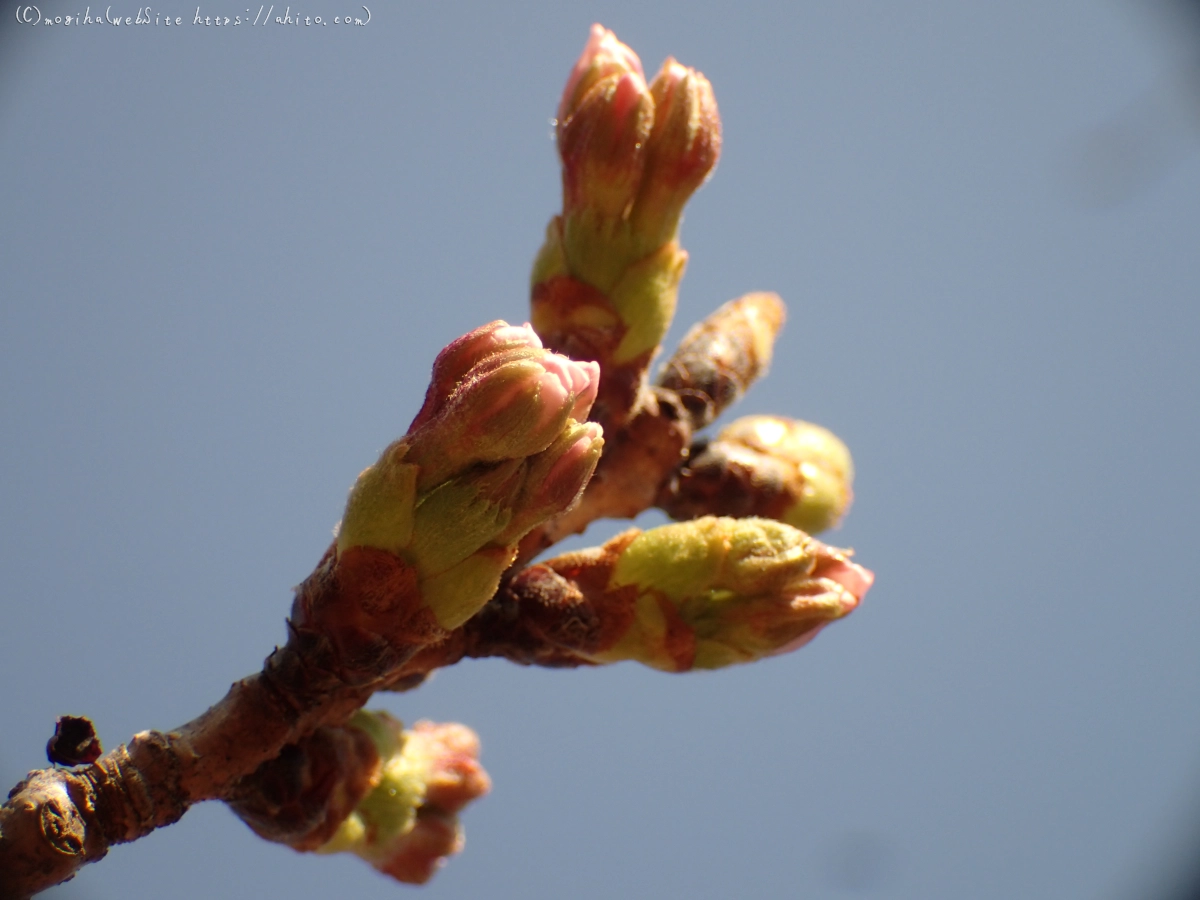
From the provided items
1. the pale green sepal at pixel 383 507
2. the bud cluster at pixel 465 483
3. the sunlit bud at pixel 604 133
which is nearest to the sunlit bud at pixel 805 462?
the sunlit bud at pixel 604 133

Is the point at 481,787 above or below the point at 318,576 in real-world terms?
below

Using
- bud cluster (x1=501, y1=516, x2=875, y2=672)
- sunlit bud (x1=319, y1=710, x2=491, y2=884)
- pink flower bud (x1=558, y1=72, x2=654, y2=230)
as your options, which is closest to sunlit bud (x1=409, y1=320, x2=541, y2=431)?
bud cluster (x1=501, y1=516, x2=875, y2=672)

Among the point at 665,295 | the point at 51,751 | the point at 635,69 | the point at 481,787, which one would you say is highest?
the point at 635,69

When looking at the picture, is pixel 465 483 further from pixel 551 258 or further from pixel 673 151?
pixel 673 151

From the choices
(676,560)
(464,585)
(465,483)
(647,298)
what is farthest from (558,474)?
(647,298)

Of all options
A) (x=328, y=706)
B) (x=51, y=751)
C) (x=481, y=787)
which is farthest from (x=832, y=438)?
(x=51, y=751)

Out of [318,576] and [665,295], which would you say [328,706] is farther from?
[665,295]

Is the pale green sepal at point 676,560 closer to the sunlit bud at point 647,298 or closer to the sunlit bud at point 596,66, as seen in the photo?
the sunlit bud at point 647,298
